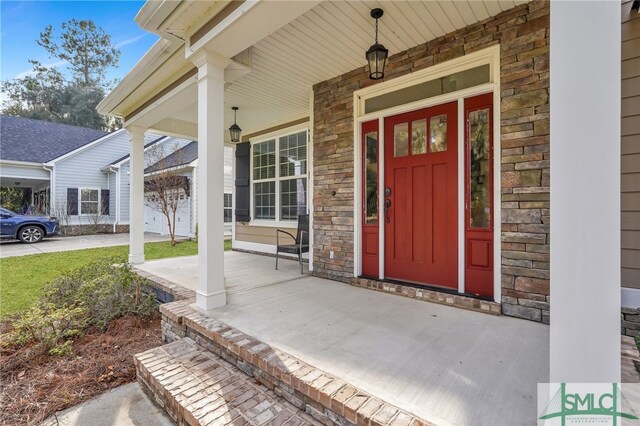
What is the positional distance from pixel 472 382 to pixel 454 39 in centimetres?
304

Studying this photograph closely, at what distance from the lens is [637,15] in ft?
7.47

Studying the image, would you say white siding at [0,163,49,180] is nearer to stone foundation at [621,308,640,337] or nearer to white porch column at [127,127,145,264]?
white porch column at [127,127,145,264]

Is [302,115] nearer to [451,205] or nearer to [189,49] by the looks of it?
[189,49]

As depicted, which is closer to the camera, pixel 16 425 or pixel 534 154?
pixel 16 425

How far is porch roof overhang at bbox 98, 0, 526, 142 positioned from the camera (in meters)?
2.52

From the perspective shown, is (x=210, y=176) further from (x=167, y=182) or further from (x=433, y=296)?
(x=167, y=182)

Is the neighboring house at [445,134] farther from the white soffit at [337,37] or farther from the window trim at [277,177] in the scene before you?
the window trim at [277,177]

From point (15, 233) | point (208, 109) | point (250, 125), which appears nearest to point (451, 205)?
point (208, 109)

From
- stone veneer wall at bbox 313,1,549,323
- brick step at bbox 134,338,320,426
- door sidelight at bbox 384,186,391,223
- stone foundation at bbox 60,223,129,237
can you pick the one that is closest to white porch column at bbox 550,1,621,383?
brick step at bbox 134,338,320,426

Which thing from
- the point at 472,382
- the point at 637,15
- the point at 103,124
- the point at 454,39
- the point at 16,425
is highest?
the point at 103,124

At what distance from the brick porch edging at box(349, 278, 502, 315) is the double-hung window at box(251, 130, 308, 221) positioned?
231 centimetres

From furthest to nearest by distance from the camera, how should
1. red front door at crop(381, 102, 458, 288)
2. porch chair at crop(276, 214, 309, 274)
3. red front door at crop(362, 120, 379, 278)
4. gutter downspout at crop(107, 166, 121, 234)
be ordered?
gutter downspout at crop(107, 166, 121, 234)
porch chair at crop(276, 214, 309, 274)
red front door at crop(362, 120, 379, 278)
red front door at crop(381, 102, 458, 288)

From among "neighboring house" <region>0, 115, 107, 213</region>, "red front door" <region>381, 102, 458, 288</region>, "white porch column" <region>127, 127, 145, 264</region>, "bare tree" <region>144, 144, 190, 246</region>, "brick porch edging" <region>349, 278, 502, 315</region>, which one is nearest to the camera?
"brick porch edging" <region>349, 278, 502, 315</region>

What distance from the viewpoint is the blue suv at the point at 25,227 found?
9304mm
